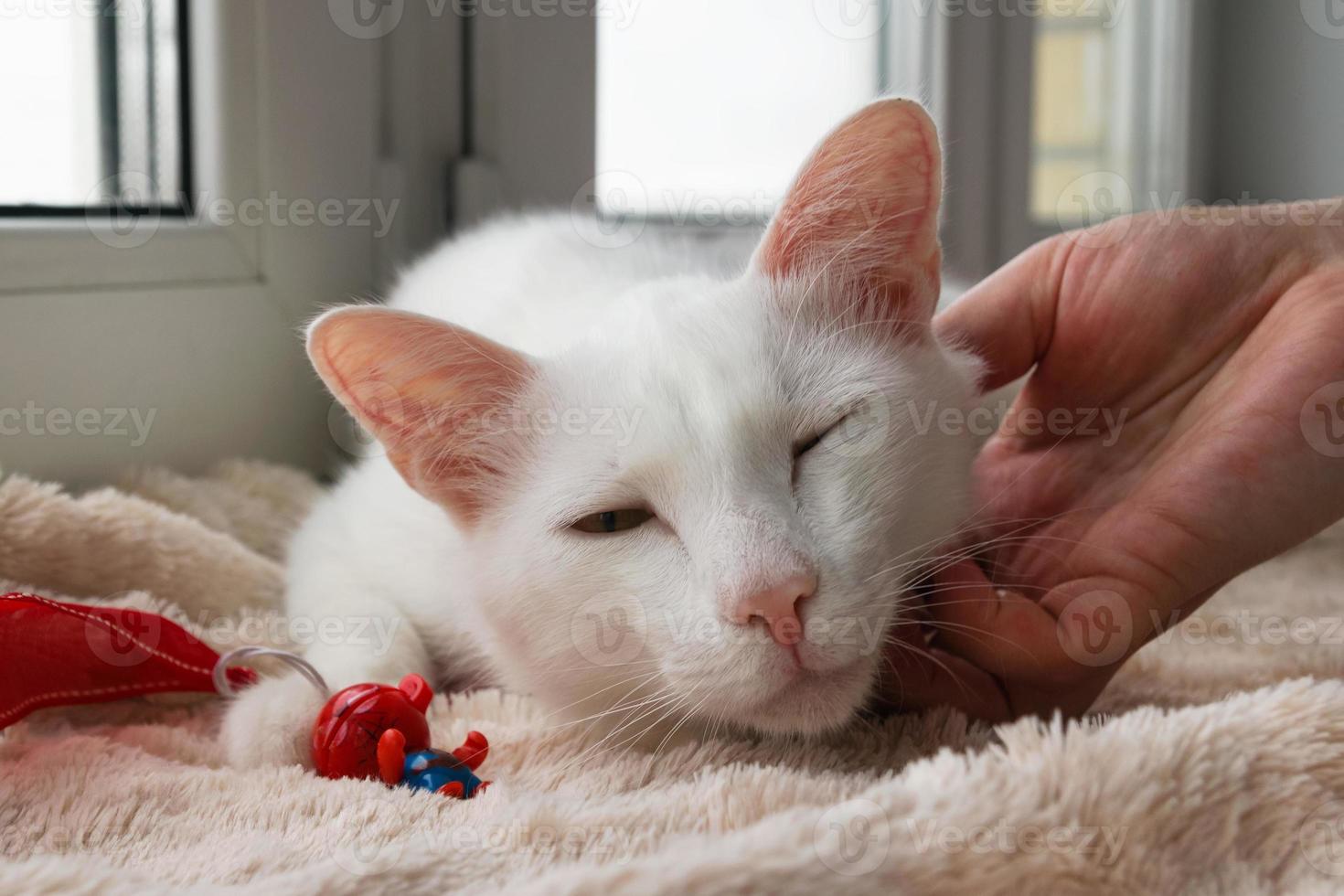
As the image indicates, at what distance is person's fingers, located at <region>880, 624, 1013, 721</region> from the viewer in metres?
1.02

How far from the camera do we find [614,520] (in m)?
0.95

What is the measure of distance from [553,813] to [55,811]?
36 centimetres

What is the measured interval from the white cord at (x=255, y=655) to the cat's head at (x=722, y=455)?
0.16 metres

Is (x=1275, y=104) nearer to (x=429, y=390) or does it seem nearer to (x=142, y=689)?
(x=429, y=390)

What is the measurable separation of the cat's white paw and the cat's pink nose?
40 centimetres

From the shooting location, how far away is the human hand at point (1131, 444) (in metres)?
0.98

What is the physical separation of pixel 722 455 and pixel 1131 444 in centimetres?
55
